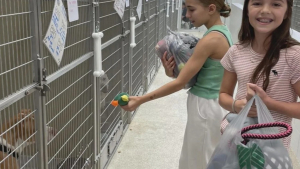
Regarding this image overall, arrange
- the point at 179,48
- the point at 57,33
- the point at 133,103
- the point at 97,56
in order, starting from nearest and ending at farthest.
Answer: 1. the point at 57,33
2. the point at 133,103
3. the point at 179,48
4. the point at 97,56

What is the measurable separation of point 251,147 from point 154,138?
2.31 metres

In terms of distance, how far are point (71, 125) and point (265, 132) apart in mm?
1228

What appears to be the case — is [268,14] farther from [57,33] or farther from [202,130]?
[57,33]

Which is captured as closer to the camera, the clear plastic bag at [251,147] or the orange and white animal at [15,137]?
the clear plastic bag at [251,147]

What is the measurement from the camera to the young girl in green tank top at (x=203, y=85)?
1720 mm

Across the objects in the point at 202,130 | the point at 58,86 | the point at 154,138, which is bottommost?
the point at 154,138

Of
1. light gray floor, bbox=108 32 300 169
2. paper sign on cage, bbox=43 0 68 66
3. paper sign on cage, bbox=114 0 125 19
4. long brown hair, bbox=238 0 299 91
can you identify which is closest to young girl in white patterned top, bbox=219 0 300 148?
long brown hair, bbox=238 0 299 91

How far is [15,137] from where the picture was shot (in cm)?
142

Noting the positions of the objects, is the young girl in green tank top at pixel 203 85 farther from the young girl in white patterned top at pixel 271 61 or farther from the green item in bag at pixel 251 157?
the green item in bag at pixel 251 157

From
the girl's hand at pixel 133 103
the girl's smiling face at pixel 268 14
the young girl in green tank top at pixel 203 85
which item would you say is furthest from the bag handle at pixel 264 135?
the girl's hand at pixel 133 103

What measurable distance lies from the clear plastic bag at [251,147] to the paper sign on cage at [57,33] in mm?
857

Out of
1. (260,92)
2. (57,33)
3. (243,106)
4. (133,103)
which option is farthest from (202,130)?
(57,33)

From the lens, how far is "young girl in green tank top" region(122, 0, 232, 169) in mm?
1720

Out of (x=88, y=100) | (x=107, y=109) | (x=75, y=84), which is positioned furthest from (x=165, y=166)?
(x=75, y=84)
